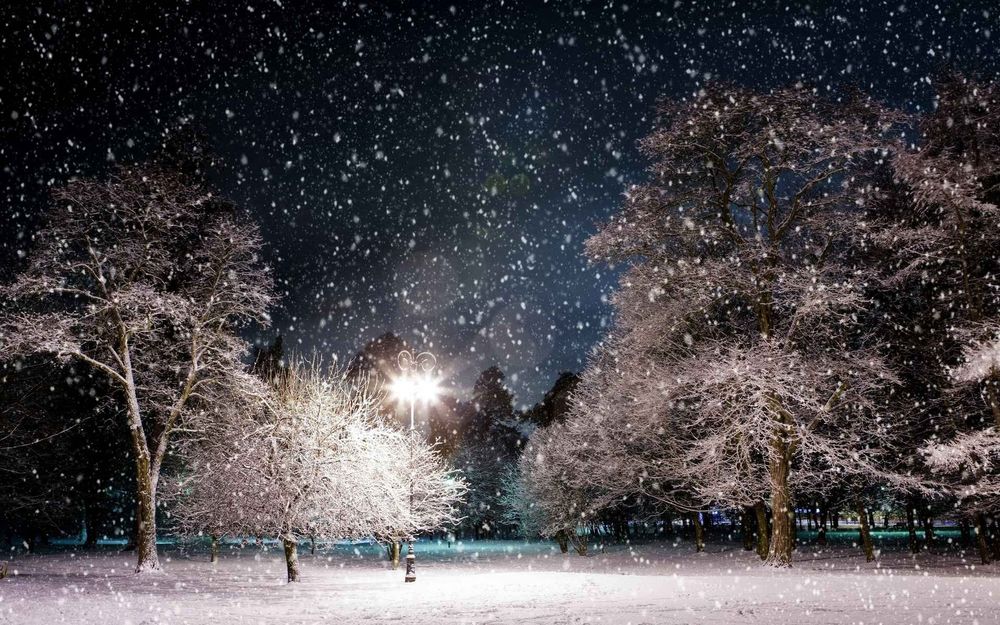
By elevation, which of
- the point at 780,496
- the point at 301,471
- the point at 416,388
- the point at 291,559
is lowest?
the point at 291,559

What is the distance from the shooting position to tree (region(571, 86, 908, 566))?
16172mm

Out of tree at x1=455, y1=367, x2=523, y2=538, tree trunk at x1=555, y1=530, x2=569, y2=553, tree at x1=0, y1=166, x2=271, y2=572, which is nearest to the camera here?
tree at x1=0, y1=166, x2=271, y2=572

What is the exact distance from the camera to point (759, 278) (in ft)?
57.4

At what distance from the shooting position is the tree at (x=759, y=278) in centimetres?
1617

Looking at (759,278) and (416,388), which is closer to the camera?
(759,278)

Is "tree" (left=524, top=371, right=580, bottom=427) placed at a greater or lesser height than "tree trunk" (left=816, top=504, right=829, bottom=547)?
greater

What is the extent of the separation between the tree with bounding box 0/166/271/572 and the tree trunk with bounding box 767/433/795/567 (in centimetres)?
1582

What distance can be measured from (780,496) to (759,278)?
5.96 meters

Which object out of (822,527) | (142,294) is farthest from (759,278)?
(822,527)

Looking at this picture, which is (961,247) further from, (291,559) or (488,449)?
(488,449)

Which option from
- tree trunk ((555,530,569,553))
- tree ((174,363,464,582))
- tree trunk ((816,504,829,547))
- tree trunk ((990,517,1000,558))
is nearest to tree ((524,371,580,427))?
tree trunk ((555,530,569,553))

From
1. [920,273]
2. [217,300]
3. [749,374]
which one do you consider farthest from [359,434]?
[920,273]

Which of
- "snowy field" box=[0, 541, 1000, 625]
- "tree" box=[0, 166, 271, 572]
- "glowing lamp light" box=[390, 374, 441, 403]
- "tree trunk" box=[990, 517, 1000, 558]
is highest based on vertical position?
"tree" box=[0, 166, 271, 572]

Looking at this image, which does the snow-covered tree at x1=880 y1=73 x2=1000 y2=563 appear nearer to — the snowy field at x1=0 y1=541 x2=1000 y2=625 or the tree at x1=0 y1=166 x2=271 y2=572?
the snowy field at x1=0 y1=541 x2=1000 y2=625
